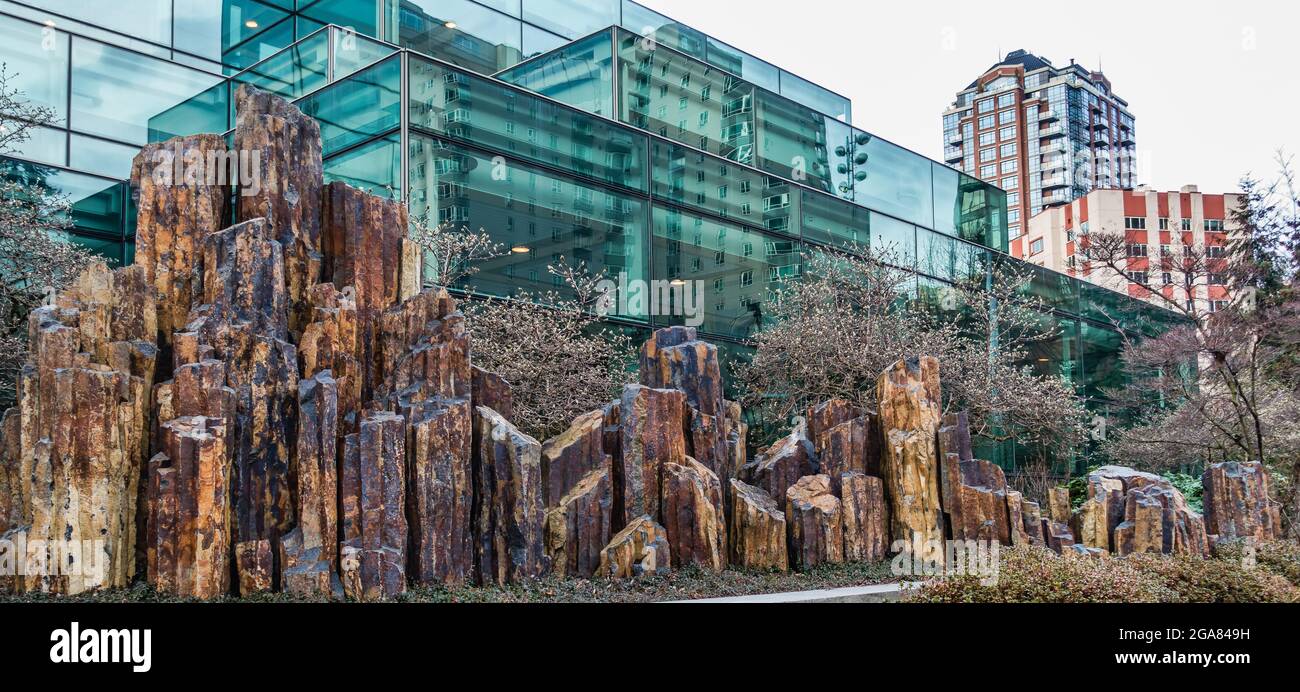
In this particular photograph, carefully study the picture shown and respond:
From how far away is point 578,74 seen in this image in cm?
2864

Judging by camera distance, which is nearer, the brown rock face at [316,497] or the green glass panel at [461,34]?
the brown rock face at [316,497]

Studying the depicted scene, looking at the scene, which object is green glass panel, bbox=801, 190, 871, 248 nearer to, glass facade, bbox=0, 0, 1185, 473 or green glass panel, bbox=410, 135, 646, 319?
glass facade, bbox=0, 0, 1185, 473

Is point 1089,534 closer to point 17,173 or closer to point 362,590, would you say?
point 362,590

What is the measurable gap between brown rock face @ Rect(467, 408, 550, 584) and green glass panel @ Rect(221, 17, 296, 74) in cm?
2108

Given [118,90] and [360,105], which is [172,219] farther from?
[118,90]

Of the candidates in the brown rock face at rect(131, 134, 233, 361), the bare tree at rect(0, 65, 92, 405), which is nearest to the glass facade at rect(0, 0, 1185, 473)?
the bare tree at rect(0, 65, 92, 405)

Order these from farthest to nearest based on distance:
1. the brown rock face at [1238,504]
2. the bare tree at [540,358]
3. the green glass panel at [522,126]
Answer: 1. the brown rock face at [1238,504]
2. the green glass panel at [522,126]
3. the bare tree at [540,358]

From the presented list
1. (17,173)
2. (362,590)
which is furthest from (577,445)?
(17,173)

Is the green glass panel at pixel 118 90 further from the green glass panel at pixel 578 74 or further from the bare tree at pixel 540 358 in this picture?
the bare tree at pixel 540 358

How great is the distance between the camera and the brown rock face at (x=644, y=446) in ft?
51.5

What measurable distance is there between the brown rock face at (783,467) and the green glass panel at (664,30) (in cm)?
1705

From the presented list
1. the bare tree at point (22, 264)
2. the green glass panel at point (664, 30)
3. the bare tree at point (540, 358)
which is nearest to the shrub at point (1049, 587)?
the bare tree at point (540, 358)

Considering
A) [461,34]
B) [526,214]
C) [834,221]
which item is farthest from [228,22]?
[834,221]

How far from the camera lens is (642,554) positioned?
1514 centimetres
